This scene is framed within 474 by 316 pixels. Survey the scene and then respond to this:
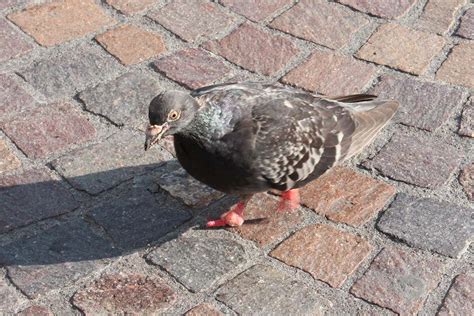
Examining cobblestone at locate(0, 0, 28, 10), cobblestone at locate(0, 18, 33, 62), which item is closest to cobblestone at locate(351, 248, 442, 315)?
cobblestone at locate(0, 18, 33, 62)

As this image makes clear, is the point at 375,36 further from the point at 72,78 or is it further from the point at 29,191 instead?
the point at 29,191

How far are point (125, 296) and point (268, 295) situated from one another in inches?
30.6

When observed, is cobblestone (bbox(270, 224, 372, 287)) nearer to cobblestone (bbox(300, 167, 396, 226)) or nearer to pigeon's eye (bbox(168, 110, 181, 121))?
cobblestone (bbox(300, 167, 396, 226))

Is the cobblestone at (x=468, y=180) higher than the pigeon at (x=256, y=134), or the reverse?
the pigeon at (x=256, y=134)

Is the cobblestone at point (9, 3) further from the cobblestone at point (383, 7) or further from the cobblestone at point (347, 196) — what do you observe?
the cobblestone at point (347, 196)

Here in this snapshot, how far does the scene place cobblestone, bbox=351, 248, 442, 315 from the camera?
449cm

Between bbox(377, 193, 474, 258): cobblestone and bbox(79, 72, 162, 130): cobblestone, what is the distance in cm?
178

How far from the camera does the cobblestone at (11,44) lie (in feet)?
19.8

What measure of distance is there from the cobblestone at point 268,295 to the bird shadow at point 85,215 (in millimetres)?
559

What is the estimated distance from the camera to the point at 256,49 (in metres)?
6.15

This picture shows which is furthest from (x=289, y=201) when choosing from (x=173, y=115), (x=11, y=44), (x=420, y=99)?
(x=11, y=44)

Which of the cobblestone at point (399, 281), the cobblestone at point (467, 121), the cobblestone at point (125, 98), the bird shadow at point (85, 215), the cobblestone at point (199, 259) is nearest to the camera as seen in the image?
the cobblestone at point (399, 281)

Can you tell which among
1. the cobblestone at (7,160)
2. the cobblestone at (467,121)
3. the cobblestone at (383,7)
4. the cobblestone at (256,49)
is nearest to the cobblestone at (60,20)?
the cobblestone at (256,49)

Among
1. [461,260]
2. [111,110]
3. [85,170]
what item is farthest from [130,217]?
[461,260]
